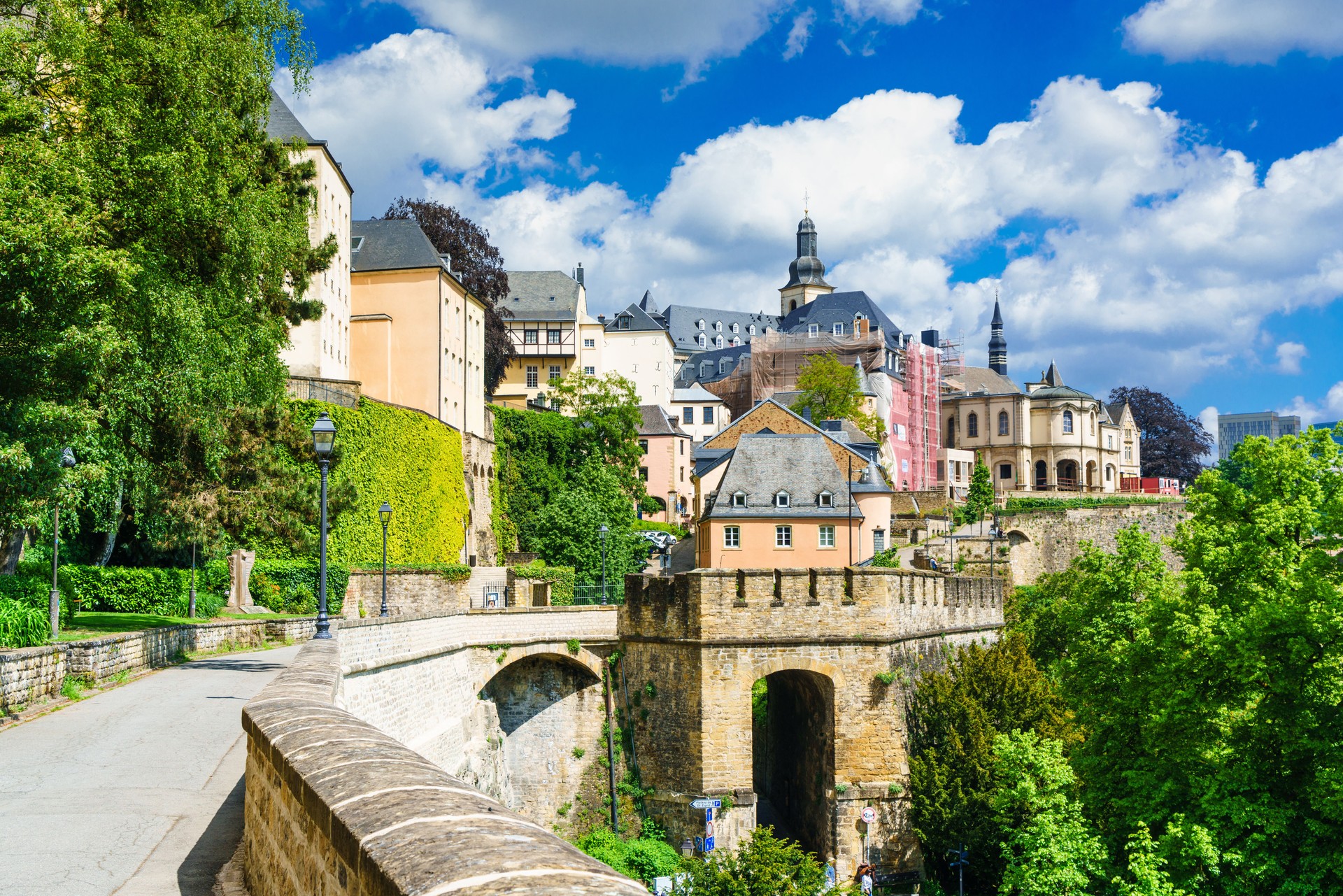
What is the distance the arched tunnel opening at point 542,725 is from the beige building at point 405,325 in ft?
77.7

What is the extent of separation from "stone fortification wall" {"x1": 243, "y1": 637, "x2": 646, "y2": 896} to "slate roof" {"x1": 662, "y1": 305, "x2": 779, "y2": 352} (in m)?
125

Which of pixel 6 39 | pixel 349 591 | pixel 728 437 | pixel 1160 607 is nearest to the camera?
pixel 6 39

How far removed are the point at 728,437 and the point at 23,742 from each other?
181ft

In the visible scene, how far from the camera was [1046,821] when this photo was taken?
67.1 feet

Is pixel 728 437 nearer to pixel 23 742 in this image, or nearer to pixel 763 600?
pixel 763 600

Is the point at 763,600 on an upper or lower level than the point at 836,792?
upper

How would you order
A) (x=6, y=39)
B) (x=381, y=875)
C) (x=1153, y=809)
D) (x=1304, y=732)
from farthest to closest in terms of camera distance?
(x=1153, y=809)
(x=1304, y=732)
(x=6, y=39)
(x=381, y=875)

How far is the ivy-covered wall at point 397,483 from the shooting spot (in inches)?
1428

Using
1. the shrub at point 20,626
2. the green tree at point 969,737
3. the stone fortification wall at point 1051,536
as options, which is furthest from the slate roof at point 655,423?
the shrub at point 20,626

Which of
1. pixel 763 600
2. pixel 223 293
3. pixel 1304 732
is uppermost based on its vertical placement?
pixel 223 293

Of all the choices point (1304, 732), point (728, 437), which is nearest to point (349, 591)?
A: point (1304, 732)

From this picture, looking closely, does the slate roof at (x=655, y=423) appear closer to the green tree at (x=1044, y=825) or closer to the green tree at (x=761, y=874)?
the green tree at (x=1044, y=825)

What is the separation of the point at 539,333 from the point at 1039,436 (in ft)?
151

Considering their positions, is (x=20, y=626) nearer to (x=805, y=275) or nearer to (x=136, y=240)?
(x=136, y=240)
